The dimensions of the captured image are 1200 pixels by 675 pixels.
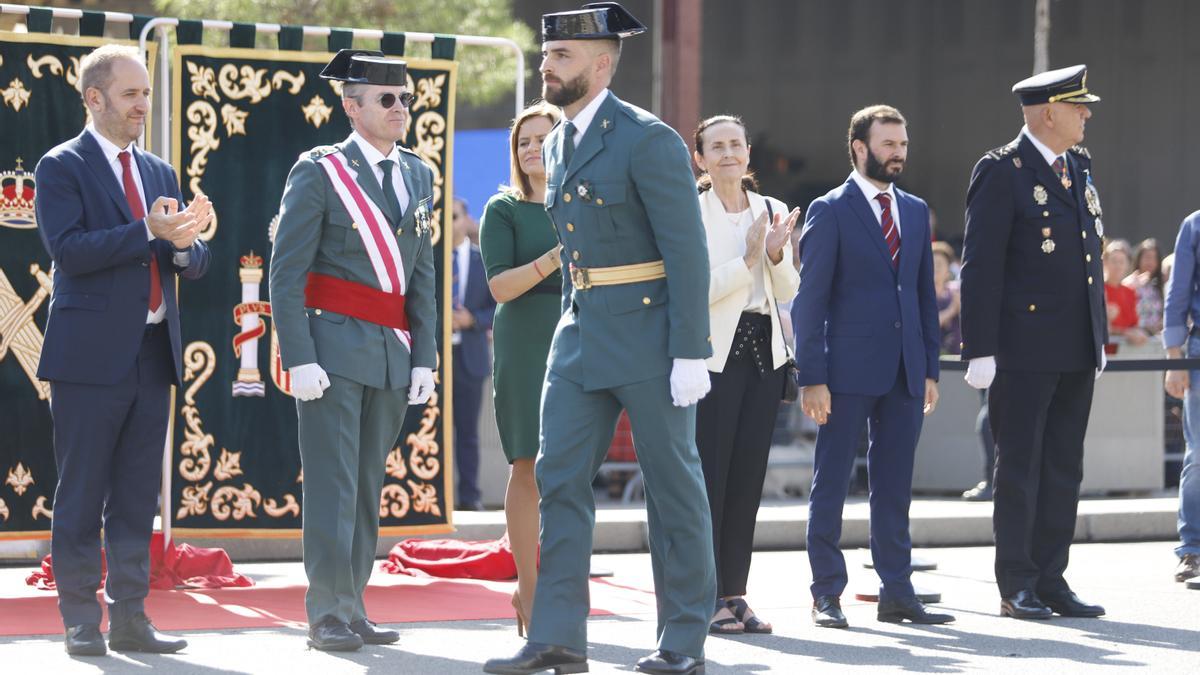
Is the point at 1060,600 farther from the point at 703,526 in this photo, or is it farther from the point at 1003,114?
the point at 1003,114

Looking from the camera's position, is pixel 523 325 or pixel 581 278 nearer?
pixel 581 278

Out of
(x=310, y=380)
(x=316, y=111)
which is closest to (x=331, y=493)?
(x=310, y=380)

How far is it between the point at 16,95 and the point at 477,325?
4357mm

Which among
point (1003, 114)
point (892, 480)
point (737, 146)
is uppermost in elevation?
point (1003, 114)

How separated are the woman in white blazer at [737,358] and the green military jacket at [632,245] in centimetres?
133

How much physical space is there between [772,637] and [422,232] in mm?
2012

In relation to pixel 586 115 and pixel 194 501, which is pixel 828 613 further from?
pixel 194 501

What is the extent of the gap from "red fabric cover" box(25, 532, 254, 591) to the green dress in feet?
6.83

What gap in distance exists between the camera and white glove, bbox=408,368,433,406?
22.8ft

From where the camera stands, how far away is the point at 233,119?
855 centimetres

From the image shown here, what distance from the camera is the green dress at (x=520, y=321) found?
686cm

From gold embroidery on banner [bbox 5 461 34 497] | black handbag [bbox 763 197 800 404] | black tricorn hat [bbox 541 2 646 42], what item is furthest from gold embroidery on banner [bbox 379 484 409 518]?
black tricorn hat [bbox 541 2 646 42]

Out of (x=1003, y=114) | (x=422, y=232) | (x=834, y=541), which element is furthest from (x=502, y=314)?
(x=1003, y=114)

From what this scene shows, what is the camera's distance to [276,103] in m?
8.62
